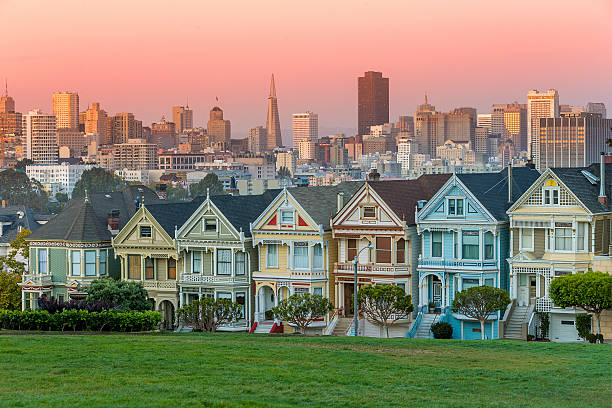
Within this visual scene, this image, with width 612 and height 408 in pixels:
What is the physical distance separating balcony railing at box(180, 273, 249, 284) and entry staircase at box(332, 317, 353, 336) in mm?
5584

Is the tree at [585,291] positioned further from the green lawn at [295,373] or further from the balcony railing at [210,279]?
the balcony railing at [210,279]

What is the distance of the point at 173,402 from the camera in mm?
28141

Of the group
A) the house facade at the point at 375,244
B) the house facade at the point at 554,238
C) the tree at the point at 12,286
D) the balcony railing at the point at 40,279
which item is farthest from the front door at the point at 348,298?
the tree at the point at 12,286

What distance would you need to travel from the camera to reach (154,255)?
62125mm

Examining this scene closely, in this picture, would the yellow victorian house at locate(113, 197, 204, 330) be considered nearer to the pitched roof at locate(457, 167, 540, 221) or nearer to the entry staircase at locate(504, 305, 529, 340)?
the pitched roof at locate(457, 167, 540, 221)

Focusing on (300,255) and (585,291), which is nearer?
(585,291)

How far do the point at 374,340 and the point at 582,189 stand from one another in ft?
50.8

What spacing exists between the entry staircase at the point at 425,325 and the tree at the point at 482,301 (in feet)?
8.50

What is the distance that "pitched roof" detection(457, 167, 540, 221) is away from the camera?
2168 inches

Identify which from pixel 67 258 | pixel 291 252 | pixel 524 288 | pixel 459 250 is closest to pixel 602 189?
pixel 524 288

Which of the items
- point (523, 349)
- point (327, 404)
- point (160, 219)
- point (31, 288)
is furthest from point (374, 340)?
point (31, 288)

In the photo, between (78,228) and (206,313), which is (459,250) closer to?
(206,313)

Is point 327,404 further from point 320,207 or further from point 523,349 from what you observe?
point 320,207

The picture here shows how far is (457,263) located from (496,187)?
15.7ft
